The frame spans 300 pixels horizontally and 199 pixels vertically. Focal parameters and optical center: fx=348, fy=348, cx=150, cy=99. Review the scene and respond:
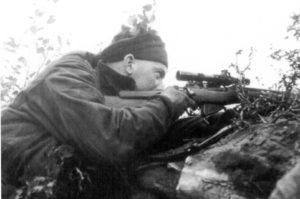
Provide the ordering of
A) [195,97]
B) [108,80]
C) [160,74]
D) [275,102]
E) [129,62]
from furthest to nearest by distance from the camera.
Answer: [160,74]
[129,62]
[108,80]
[195,97]
[275,102]

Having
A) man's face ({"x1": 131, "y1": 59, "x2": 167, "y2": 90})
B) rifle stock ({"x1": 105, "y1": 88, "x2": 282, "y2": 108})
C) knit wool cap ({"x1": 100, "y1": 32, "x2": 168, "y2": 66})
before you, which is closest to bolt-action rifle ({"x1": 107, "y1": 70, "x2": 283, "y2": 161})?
rifle stock ({"x1": 105, "y1": 88, "x2": 282, "y2": 108})

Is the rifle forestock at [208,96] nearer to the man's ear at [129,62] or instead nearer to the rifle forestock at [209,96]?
the rifle forestock at [209,96]

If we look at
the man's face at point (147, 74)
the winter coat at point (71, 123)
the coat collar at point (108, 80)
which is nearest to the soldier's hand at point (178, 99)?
the winter coat at point (71, 123)

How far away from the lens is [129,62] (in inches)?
124

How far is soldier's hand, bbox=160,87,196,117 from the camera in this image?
104 inches

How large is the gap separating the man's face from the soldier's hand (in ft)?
1.27

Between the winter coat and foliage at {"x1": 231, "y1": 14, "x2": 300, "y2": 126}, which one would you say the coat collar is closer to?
the winter coat

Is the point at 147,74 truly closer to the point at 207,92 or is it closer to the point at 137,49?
the point at 137,49

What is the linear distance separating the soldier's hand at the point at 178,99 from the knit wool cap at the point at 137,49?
22.6 inches

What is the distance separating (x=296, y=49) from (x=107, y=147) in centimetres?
165

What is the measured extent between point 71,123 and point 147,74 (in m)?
1.00

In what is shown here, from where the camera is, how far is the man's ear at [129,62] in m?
3.14

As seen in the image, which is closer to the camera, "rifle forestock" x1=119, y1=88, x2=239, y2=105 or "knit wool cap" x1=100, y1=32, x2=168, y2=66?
"rifle forestock" x1=119, y1=88, x2=239, y2=105

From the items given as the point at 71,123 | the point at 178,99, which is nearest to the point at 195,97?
the point at 178,99
